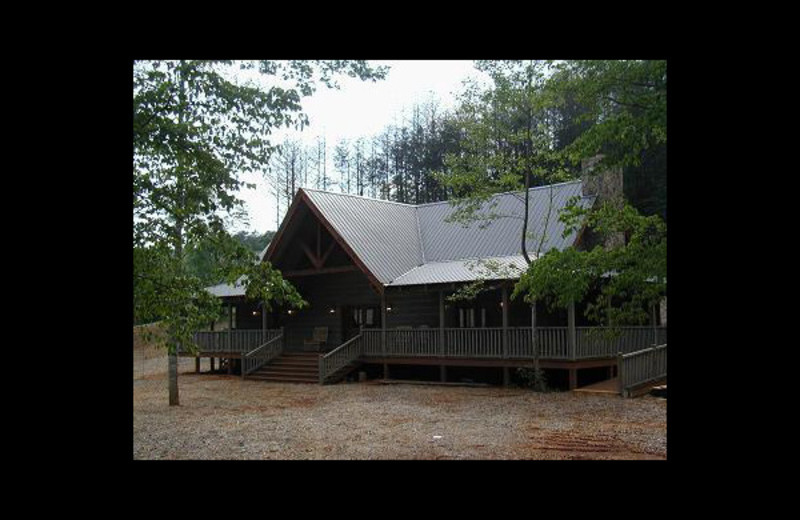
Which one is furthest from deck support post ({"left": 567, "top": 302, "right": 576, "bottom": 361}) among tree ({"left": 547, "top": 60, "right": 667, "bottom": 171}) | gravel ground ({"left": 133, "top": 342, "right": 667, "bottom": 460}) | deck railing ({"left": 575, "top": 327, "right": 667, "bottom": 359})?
tree ({"left": 547, "top": 60, "right": 667, "bottom": 171})

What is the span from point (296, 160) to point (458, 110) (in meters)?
27.1

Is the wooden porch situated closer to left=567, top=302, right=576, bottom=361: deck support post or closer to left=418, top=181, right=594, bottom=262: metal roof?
left=567, top=302, right=576, bottom=361: deck support post

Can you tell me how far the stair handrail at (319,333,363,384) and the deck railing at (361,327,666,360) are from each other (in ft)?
0.89

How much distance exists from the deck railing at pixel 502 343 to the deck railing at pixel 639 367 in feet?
2.25

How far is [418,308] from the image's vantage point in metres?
21.1

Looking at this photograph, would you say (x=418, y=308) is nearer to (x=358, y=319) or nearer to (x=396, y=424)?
(x=358, y=319)

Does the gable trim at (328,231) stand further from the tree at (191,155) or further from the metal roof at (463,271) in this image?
the tree at (191,155)

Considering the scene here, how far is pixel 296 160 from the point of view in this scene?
43.2m

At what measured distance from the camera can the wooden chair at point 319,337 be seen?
22.4m

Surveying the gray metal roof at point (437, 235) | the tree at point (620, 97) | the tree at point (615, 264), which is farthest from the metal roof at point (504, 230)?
the tree at point (620, 97)

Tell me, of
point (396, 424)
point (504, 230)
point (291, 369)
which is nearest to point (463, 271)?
point (504, 230)
